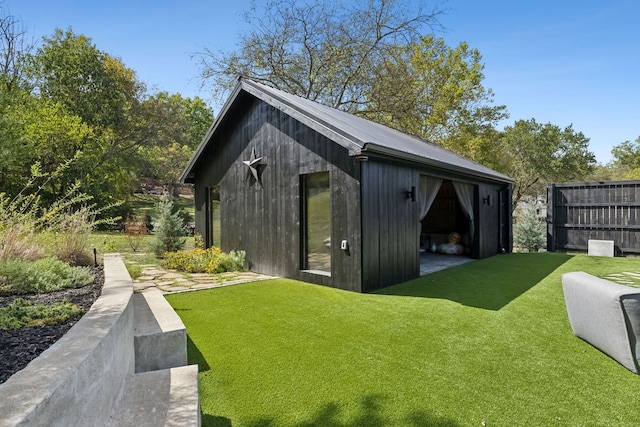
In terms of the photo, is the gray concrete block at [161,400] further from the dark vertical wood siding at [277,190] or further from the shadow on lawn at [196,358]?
the dark vertical wood siding at [277,190]

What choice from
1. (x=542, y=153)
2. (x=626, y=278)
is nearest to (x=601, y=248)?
(x=626, y=278)

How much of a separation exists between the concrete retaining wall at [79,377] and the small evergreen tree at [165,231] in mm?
7734

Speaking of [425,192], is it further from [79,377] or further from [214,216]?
[79,377]

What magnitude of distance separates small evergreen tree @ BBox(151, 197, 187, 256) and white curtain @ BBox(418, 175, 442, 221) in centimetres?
668

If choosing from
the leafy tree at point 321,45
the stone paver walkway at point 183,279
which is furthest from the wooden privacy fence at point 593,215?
the stone paver walkway at point 183,279

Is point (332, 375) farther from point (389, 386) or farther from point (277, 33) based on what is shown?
point (277, 33)

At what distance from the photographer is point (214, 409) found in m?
2.48

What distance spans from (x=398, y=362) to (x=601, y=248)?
1116 cm

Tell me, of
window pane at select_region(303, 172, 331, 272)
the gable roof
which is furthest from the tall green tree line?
window pane at select_region(303, 172, 331, 272)

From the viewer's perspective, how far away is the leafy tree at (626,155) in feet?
102

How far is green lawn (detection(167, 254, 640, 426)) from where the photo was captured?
7.93 ft

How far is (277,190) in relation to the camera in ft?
23.7

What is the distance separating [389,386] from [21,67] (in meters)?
21.9

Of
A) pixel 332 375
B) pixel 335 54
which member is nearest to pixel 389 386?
pixel 332 375
